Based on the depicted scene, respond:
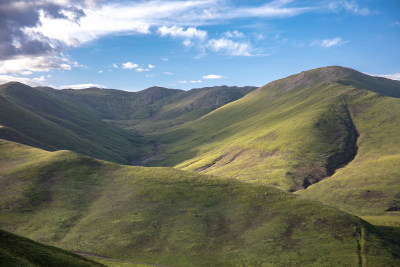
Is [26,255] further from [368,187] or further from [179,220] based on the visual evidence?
→ [368,187]

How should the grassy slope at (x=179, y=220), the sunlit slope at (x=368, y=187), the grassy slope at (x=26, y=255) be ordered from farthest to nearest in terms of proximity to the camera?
the sunlit slope at (x=368, y=187)
the grassy slope at (x=179, y=220)
the grassy slope at (x=26, y=255)

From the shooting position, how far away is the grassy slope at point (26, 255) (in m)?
35.4

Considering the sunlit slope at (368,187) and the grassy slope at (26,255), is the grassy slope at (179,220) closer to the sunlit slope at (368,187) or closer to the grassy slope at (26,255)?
the grassy slope at (26,255)

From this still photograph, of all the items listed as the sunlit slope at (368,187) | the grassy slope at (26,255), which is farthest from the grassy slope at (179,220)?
the sunlit slope at (368,187)

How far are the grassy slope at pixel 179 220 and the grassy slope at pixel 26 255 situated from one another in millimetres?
29971

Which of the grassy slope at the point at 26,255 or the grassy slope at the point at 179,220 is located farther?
the grassy slope at the point at 179,220

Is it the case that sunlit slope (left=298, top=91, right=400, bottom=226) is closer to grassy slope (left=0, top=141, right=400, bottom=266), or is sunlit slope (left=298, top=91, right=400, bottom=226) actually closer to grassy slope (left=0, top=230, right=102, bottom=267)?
grassy slope (left=0, top=141, right=400, bottom=266)

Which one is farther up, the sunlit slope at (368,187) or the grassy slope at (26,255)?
the grassy slope at (26,255)

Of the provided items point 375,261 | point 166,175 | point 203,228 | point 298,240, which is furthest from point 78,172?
point 375,261

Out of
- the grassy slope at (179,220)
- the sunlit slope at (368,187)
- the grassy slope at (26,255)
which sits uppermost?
the grassy slope at (26,255)

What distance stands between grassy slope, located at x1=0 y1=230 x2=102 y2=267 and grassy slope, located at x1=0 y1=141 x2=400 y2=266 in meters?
30.0

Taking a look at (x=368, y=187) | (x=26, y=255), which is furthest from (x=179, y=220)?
(x=368, y=187)

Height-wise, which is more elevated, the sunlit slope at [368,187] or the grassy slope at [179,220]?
the grassy slope at [179,220]

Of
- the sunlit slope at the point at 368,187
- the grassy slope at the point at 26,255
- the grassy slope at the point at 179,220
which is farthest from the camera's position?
the sunlit slope at the point at 368,187
